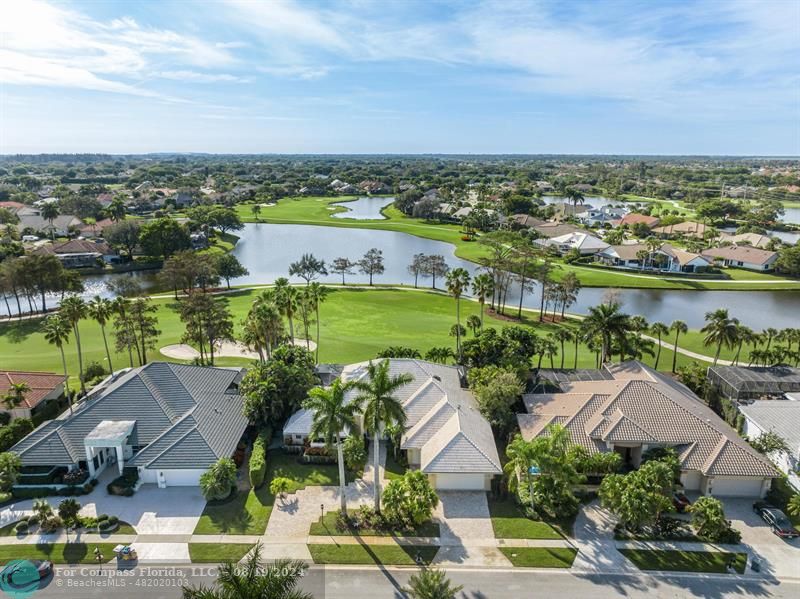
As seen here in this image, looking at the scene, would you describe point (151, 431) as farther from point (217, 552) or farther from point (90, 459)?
point (217, 552)

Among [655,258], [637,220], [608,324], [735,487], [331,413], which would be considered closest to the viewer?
[331,413]

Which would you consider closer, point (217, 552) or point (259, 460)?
point (217, 552)

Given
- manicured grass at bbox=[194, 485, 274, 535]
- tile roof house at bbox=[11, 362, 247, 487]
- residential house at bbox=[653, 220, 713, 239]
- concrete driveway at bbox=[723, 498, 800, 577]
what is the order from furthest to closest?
residential house at bbox=[653, 220, 713, 239]
tile roof house at bbox=[11, 362, 247, 487]
manicured grass at bbox=[194, 485, 274, 535]
concrete driveway at bbox=[723, 498, 800, 577]

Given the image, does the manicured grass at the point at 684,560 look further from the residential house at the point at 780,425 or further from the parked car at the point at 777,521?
the residential house at the point at 780,425

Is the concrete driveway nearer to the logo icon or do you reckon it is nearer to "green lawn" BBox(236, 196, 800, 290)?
the logo icon

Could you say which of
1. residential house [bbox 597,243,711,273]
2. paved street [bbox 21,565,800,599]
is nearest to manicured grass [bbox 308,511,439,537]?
paved street [bbox 21,565,800,599]

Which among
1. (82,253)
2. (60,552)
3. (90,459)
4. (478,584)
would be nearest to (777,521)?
(478,584)
